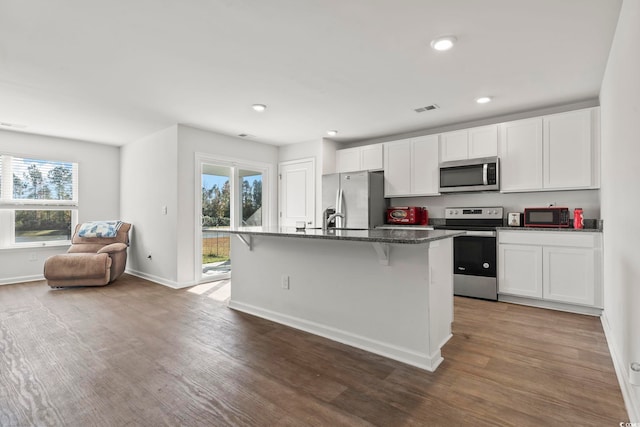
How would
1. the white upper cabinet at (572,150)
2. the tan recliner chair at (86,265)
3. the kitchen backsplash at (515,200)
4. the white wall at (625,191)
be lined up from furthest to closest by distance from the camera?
the tan recliner chair at (86,265) < the kitchen backsplash at (515,200) < the white upper cabinet at (572,150) < the white wall at (625,191)

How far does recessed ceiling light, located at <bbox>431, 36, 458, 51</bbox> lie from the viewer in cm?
240

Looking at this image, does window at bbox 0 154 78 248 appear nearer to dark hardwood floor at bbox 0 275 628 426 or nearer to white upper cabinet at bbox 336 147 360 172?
dark hardwood floor at bbox 0 275 628 426

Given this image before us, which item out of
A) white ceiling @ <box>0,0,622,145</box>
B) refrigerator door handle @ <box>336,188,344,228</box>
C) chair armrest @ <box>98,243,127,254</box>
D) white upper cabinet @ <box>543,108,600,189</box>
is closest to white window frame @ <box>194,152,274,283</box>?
white ceiling @ <box>0,0,622,145</box>

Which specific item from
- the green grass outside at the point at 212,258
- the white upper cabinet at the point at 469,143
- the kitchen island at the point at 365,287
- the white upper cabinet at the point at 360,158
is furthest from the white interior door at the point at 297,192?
the kitchen island at the point at 365,287

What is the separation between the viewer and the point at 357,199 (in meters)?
4.95

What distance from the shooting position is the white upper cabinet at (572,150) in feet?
11.3

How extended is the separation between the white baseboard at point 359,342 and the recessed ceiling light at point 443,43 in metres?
2.28

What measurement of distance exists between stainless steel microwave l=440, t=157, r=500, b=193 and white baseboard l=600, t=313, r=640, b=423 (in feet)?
6.51

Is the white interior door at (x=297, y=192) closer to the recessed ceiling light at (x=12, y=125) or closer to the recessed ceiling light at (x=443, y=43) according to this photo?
the recessed ceiling light at (x=443, y=43)

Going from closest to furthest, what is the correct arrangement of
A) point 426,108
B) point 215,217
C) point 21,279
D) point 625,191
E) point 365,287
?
point 625,191 < point 365,287 < point 426,108 < point 21,279 < point 215,217

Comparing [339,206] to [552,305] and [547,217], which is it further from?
[552,305]

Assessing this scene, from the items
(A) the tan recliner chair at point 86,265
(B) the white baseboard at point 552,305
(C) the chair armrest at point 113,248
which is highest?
(C) the chair armrest at point 113,248

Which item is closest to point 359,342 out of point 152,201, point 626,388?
point 626,388

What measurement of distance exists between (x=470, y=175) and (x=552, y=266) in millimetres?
1404
